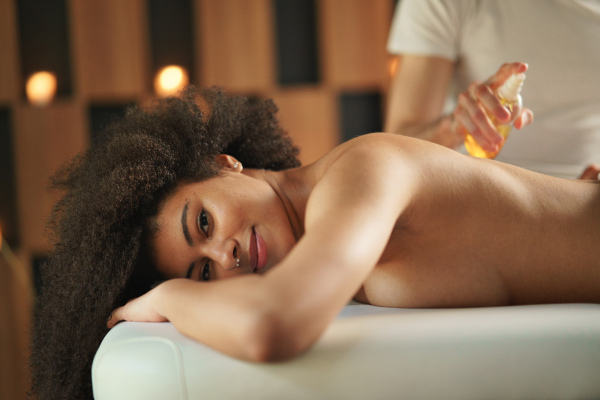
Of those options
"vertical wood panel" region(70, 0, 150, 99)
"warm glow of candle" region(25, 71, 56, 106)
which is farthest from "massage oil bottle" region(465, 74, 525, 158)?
"warm glow of candle" region(25, 71, 56, 106)

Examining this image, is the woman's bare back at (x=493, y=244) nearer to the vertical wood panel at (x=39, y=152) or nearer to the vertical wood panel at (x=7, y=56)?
the vertical wood panel at (x=39, y=152)

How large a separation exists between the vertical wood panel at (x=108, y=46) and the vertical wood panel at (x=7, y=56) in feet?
1.00

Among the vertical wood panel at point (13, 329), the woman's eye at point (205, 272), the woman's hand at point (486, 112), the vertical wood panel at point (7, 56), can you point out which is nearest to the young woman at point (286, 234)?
the woman's eye at point (205, 272)

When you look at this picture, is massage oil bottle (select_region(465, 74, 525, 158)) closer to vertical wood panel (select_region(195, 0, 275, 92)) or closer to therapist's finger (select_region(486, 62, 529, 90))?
therapist's finger (select_region(486, 62, 529, 90))

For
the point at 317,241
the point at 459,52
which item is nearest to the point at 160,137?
the point at 317,241

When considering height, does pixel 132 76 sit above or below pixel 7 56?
below

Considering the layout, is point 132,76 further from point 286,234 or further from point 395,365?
point 395,365

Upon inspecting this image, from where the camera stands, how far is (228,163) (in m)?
1.40

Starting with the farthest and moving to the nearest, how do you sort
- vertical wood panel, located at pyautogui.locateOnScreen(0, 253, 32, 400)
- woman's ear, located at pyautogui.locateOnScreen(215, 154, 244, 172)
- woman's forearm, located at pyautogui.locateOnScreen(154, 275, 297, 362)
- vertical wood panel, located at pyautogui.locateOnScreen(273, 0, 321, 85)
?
vertical wood panel, located at pyautogui.locateOnScreen(273, 0, 321, 85)
vertical wood panel, located at pyautogui.locateOnScreen(0, 253, 32, 400)
woman's ear, located at pyautogui.locateOnScreen(215, 154, 244, 172)
woman's forearm, located at pyautogui.locateOnScreen(154, 275, 297, 362)

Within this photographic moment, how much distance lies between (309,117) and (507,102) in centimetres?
208

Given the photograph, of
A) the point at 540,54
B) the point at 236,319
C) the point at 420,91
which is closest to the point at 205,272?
the point at 236,319

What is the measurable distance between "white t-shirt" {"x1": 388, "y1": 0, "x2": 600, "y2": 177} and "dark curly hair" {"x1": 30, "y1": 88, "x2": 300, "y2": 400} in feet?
3.14

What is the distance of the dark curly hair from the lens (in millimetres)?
1199

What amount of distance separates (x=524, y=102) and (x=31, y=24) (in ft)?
8.50
